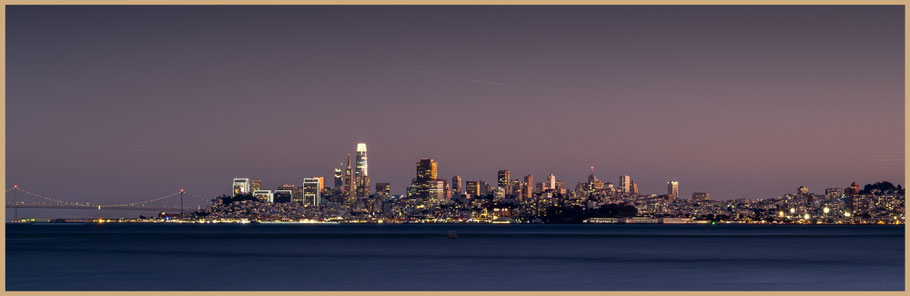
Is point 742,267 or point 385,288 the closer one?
point 385,288

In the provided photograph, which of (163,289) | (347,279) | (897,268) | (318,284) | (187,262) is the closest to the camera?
(163,289)

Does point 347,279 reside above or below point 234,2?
below

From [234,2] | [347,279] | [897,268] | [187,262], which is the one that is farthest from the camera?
[187,262]

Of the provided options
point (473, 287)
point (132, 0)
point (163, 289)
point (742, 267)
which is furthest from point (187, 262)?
point (132, 0)

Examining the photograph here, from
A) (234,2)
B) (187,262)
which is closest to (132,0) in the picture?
(234,2)

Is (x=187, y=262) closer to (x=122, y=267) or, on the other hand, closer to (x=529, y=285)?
(x=122, y=267)

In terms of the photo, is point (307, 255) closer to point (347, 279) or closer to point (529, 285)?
point (347, 279)

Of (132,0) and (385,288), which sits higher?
(132,0)

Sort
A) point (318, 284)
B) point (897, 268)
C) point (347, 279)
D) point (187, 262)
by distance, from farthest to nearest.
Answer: point (187, 262) < point (897, 268) < point (347, 279) < point (318, 284)

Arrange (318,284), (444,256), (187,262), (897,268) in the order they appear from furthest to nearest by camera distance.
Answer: (444,256) < (187,262) < (897,268) < (318,284)
